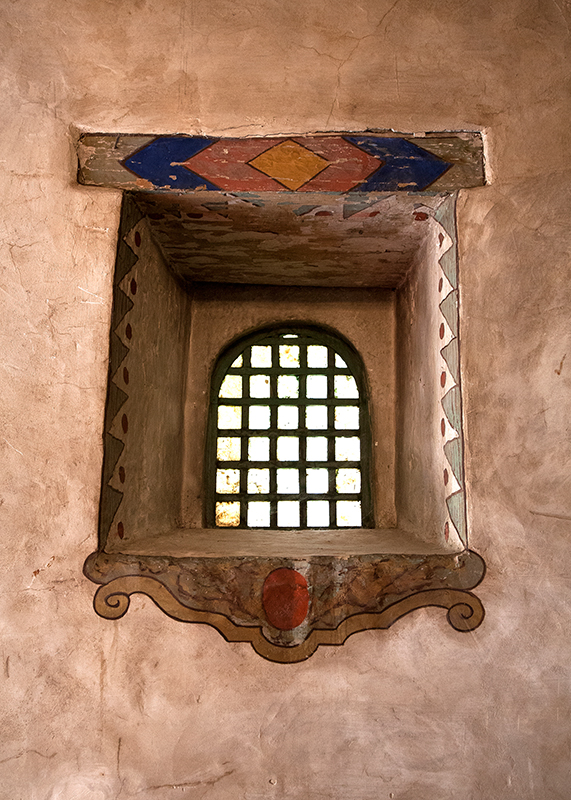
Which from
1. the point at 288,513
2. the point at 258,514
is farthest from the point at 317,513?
the point at 258,514

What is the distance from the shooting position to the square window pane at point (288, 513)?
2830 millimetres

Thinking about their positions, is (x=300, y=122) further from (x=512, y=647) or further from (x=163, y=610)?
(x=512, y=647)

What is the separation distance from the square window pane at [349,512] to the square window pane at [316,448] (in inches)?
8.8

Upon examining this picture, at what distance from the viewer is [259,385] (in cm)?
297

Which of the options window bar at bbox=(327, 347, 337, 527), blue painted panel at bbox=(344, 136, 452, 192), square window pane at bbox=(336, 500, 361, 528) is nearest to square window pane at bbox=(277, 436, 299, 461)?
window bar at bbox=(327, 347, 337, 527)

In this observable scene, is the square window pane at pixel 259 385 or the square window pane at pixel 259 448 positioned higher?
the square window pane at pixel 259 385

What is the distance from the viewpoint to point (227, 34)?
7.14 ft

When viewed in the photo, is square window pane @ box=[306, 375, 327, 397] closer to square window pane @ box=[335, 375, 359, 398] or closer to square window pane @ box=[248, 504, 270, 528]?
square window pane @ box=[335, 375, 359, 398]

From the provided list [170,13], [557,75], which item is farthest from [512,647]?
[170,13]

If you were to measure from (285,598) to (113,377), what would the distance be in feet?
2.85

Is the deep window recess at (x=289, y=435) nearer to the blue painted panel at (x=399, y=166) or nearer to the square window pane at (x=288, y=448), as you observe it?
the square window pane at (x=288, y=448)

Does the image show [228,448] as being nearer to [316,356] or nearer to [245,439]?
[245,439]

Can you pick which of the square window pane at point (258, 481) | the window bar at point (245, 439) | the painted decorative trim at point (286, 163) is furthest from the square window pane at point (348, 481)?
the painted decorative trim at point (286, 163)

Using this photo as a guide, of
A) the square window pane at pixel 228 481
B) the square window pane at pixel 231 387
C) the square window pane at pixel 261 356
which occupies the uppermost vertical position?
the square window pane at pixel 261 356
